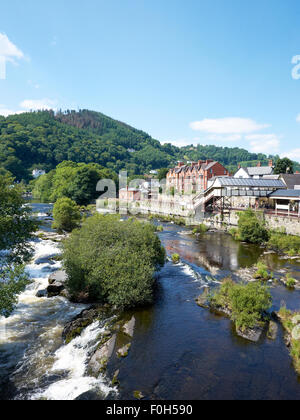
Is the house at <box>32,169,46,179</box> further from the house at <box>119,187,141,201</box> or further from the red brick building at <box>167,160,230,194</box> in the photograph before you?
the red brick building at <box>167,160,230,194</box>

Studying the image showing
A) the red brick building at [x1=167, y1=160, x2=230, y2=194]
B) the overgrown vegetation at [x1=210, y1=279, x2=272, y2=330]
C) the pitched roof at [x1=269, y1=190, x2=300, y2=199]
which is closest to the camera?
the overgrown vegetation at [x1=210, y1=279, x2=272, y2=330]

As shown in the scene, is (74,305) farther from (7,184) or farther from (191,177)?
(191,177)

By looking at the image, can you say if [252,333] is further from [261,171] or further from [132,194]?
[132,194]

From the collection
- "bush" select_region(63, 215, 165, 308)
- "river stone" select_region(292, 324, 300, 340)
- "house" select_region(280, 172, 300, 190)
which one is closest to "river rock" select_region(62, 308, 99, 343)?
"bush" select_region(63, 215, 165, 308)

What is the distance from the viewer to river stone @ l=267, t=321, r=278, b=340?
14.1 metres

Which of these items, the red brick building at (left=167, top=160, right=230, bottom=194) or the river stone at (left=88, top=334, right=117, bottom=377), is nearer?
the river stone at (left=88, top=334, right=117, bottom=377)

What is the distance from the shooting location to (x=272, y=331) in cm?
1451

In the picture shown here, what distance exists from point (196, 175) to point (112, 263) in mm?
58553

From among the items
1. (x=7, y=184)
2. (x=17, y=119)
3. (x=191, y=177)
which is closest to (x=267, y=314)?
(x=7, y=184)

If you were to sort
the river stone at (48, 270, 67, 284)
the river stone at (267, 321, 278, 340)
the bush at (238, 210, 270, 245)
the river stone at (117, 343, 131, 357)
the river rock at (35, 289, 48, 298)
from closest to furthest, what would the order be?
1. the river stone at (117, 343, 131, 357)
2. the river stone at (267, 321, 278, 340)
3. the river rock at (35, 289, 48, 298)
4. the river stone at (48, 270, 67, 284)
5. the bush at (238, 210, 270, 245)

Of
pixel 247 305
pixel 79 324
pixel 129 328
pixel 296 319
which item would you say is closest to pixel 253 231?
pixel 296 319

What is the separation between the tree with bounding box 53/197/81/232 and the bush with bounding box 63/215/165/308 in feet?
63.5

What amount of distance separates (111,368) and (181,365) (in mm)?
3225

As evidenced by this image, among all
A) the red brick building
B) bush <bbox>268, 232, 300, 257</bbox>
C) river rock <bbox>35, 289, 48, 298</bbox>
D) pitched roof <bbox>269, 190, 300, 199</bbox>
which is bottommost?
river rock <bbox>35, 289, 48, 298</bbox>
